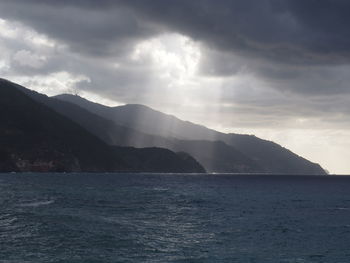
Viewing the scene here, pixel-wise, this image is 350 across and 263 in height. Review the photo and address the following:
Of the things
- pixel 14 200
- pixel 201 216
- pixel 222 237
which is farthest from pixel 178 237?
pixel 14 200

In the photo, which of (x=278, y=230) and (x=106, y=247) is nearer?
(x=106, y=247)

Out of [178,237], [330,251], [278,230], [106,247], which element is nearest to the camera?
[106,247]

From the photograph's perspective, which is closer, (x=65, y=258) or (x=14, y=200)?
(x=65, y=258)

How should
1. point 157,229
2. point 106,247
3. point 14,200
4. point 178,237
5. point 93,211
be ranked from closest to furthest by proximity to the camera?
point 106,247 → point 178,237 → point 157,229 → point 93,211 → point 14,200

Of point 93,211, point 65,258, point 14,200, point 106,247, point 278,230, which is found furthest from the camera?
point 14,200

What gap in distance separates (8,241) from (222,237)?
92.5 feet

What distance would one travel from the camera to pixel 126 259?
154 feet

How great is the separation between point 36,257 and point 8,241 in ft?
30.6

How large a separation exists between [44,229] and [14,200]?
136 feet

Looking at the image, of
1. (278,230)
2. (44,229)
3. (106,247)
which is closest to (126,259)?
(106,247)

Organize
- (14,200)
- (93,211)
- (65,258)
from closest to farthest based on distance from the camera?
(65,258)
(93,211)
(14,200)

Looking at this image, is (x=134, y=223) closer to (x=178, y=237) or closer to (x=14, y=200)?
(x=178, y=237)

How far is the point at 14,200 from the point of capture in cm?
9988

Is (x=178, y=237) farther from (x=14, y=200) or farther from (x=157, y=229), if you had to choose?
(x=14, y=200)
